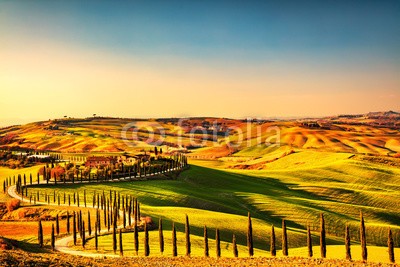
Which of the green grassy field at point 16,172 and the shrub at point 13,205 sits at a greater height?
the green grassy field at point 16,172

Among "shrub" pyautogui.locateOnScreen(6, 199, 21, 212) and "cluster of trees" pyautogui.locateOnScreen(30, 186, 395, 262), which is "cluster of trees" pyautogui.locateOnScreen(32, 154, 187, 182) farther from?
"cluster of trees" pyautogui.locateOnScreen(30, 186, 395, 262)

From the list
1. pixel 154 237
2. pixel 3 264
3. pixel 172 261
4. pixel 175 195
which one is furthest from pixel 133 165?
pixel 3 264

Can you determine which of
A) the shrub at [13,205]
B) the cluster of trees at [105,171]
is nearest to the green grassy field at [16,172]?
the cluster of trees at [105,171]

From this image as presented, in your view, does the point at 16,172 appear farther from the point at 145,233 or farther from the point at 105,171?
the point at 145,233

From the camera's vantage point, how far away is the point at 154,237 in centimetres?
6850

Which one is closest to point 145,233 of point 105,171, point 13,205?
point 13,205

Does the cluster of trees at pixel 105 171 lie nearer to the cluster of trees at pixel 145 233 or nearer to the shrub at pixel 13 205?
the shrub at pixel 13 205

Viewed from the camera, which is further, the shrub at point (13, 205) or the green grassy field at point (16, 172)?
the green grassy field at point (16, 172)

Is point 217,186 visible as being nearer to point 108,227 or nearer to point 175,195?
point 175,195

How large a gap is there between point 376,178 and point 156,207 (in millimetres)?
96685

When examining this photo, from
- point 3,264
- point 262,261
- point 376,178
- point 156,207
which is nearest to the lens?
point 3,264

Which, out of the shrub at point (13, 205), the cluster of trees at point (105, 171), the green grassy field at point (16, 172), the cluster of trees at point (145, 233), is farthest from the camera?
the green grassy field at point (16, 172)

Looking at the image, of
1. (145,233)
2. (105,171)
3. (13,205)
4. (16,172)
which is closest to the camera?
(145,233)

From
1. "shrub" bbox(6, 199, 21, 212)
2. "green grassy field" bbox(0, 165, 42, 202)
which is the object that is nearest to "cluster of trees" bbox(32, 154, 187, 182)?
"green grassy field" bbox(0, 165, 42, 202)
